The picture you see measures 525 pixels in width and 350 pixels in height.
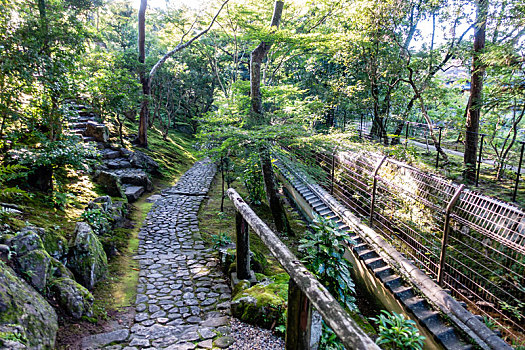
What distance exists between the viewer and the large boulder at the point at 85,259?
13.4 feet

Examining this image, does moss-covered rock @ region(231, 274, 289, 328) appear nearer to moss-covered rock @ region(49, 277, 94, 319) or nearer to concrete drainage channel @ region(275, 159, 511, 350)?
concrete drainage channel @ region(275, 159, 511, 350)

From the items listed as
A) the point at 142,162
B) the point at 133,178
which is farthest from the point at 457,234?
the point at 142,162

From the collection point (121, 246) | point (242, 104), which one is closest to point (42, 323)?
point (121, 246)

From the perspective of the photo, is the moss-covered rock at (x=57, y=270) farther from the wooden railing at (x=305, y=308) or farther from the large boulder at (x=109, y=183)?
the large boulder at (x=109, y=183)

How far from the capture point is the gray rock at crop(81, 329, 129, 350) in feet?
Result: 9.81

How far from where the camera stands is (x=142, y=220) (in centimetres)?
757

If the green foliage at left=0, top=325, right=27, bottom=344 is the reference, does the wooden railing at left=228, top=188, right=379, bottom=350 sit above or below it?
above

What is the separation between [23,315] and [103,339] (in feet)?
2.97

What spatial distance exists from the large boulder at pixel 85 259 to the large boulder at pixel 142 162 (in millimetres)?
7104

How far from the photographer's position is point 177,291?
4430 mm

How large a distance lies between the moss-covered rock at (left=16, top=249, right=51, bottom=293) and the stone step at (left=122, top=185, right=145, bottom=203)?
561cm

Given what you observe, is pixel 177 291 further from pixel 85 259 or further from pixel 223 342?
pixel 223 342

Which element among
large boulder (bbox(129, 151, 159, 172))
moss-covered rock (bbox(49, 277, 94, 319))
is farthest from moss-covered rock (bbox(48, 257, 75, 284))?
large boulder (bbox(129, 151, 159, 172))

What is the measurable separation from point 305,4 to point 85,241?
10.4 meters
